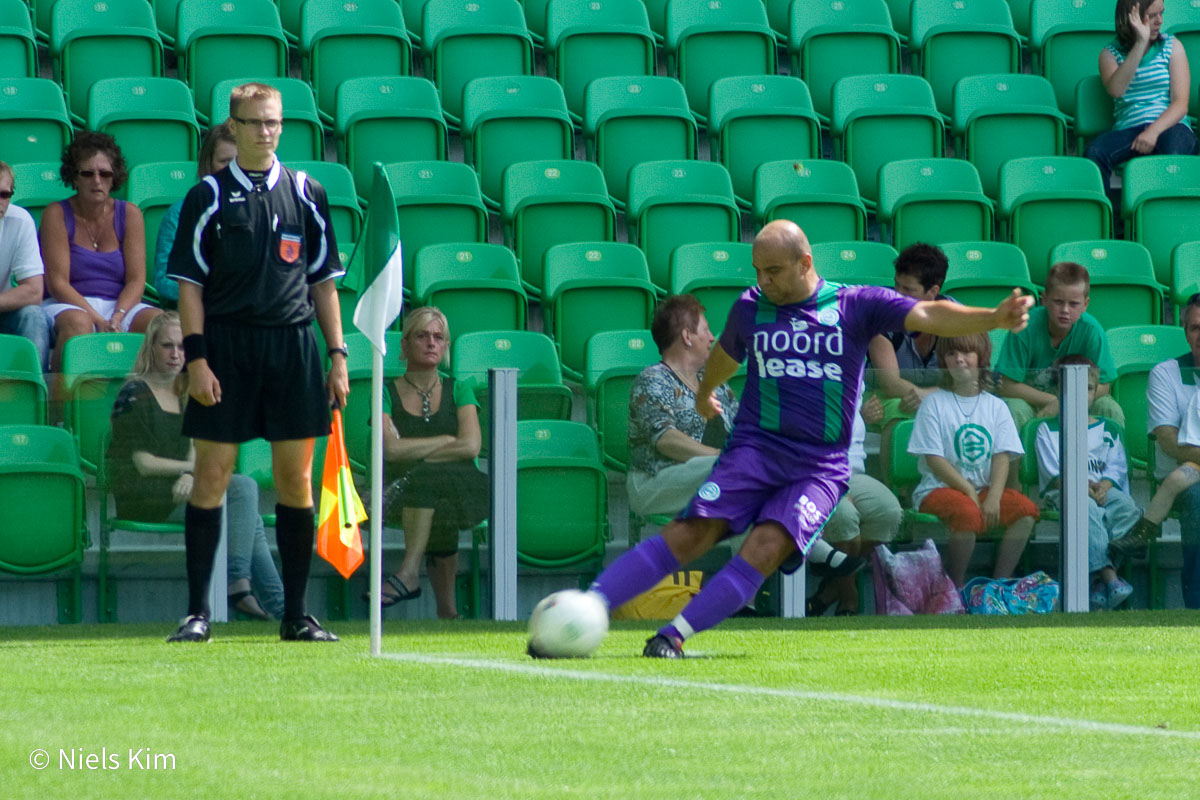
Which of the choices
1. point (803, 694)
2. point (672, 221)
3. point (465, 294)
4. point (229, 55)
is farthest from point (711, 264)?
point (803, 694)

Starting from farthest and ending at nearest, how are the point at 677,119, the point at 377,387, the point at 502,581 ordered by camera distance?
the point at 677,119
the point at 502,581
the point at 377,387

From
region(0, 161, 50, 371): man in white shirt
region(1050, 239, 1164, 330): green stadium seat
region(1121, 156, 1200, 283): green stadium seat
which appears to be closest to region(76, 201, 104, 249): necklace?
region(0, 161, 50, 371): man in white shirt

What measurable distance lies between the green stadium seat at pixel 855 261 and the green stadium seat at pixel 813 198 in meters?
0.51

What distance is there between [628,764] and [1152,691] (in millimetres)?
1920

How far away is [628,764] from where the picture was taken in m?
3.73

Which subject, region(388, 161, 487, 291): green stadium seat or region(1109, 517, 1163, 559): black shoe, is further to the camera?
region(388, 161, 487, 291): green stadium seat

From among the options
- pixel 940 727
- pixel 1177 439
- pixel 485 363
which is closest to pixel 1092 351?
pixel 1177 439

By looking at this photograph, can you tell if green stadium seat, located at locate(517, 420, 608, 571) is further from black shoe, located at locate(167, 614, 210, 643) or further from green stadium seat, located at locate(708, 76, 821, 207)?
green stadium seat, located at locate(708, 76, 821, 207)

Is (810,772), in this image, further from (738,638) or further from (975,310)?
(738,638)

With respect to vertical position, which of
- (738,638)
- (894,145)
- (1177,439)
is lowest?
(738,638)

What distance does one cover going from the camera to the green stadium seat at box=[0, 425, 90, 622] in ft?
24.4

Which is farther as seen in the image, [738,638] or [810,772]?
[738,638]

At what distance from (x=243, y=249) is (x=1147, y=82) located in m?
6.91

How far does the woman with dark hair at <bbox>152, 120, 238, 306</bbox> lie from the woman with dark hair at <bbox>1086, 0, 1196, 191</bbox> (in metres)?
5.54
